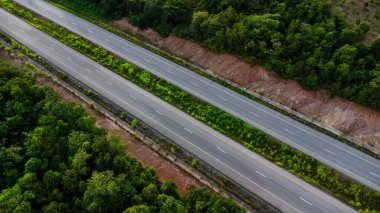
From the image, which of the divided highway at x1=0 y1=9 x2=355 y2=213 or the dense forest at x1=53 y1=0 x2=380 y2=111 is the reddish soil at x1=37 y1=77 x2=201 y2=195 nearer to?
the divided highway at x1=0 y1=9 x2=355 y2=213

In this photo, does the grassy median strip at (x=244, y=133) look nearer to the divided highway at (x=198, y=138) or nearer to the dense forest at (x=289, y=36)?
the divided highway at (x=198, y=138)

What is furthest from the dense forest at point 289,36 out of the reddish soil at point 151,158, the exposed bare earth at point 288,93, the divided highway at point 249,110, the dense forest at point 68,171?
the dense forest at point 68,171

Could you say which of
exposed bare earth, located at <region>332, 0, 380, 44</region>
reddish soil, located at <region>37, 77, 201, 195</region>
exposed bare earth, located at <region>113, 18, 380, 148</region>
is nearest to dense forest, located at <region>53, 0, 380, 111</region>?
exposed bare earth, located at <region>113, 18, 380, 148</region>

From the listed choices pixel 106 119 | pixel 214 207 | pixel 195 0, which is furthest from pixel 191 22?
pixel 214 207

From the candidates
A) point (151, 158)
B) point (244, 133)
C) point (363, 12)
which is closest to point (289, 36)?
point (363, 12)

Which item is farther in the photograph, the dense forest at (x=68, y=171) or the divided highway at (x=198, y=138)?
the divided highway at (x=198, y=138)

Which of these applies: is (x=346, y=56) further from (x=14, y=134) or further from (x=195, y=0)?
(x=14, y=134)

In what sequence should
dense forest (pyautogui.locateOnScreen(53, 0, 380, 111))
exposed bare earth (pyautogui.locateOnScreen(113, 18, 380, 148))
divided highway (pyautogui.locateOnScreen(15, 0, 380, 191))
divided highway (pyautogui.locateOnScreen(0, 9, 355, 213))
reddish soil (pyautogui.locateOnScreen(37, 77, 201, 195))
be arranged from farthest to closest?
dense forest (pyautogui.locateOnScreen(53, 0, 380, 111)), exposed bare earth (pyautogui.locateOnScreen(113, 18, 380, 148)), divided highway (pyautogui.locateOnScreen(15, 0, 380, 191)), reddish soil (pyautogui.locateOnScreen(37, 77, 201, 195)), divided highway (pyautogui.locateOnScreen(0, 9, 355, 213))
